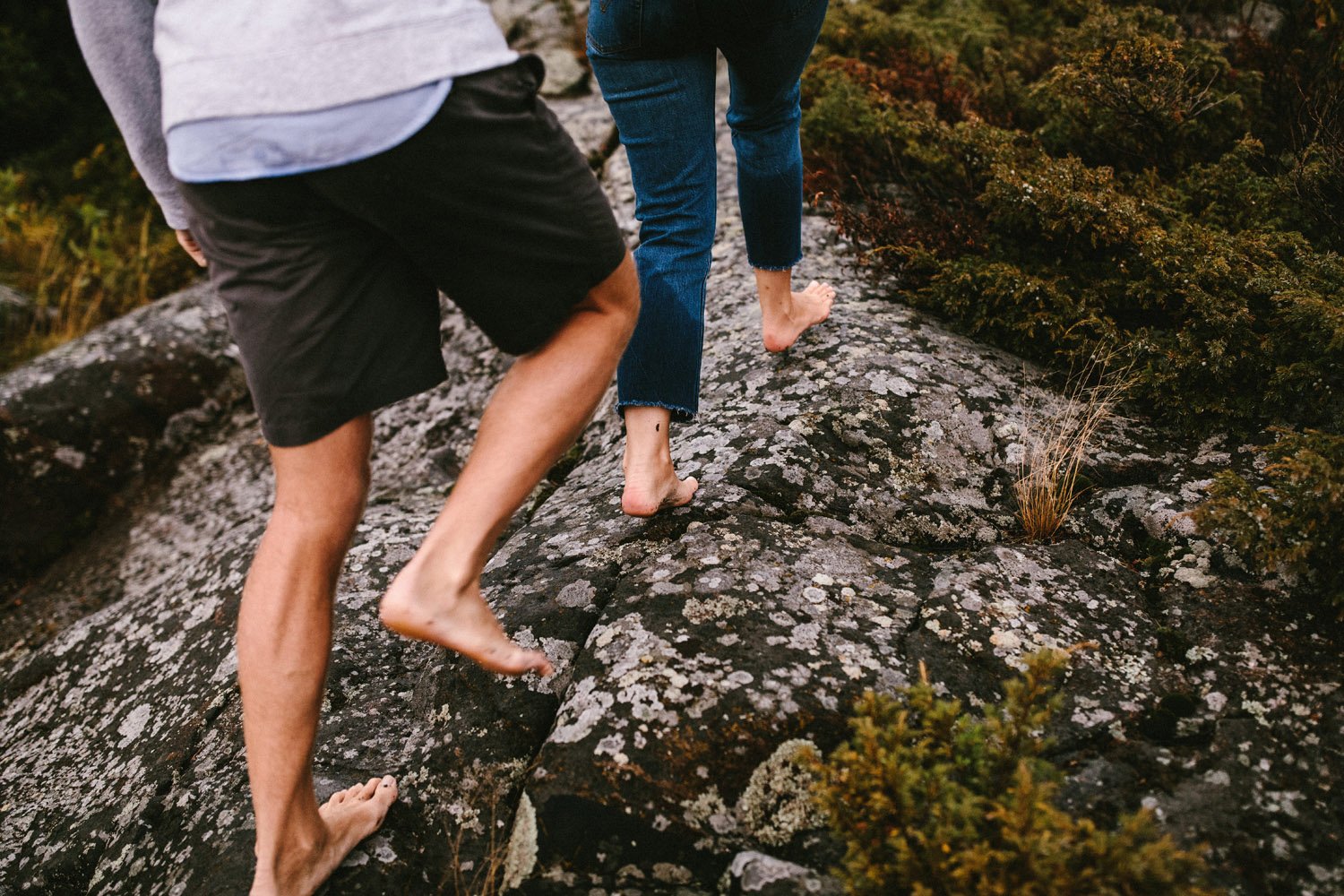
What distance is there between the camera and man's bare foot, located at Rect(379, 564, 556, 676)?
148cm

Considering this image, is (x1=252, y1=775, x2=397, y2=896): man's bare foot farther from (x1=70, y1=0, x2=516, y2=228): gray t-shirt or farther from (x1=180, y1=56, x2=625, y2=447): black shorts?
(x1=70, y1=0, x2=516, y2=228): gray t-shirt

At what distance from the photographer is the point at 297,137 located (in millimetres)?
1230

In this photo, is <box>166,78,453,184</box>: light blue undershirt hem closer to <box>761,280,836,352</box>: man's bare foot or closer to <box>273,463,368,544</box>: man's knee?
<box>273,463,368,544</box>: man's knee

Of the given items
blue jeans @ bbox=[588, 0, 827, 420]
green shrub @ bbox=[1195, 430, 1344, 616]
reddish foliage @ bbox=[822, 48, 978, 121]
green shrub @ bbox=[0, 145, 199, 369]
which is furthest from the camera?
green shrub @ bbox=[0, 145, 199, 369]

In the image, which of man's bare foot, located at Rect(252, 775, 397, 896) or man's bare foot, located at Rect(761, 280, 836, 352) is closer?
man's bare foot, located at Rect(252, 775, 397, 896)

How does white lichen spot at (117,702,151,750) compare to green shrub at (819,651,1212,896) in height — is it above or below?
below

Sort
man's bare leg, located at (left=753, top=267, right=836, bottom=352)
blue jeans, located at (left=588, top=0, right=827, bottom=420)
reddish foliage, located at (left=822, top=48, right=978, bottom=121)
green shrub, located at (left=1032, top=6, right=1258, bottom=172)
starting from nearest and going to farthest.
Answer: blue jeans, located at (left=588, top=0, right=827, bottom=420)
man's bare leg, located at (left=753, top=267, right=836, bottom=352)
green shrub, located at (left=1032, top=6, right=1258, bottom=172)
reddish foliage, located at (left=822, top=48, right=978, bottom=121)

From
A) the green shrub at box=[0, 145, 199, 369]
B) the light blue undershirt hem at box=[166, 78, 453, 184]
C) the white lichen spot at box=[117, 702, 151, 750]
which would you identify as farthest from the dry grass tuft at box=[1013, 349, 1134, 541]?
the green shrub at box=[0, 145, 199, 369]

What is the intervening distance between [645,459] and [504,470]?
27.3 inches

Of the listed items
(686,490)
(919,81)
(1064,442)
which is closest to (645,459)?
(686,490)

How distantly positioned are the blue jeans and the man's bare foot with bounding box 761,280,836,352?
0.59 metres

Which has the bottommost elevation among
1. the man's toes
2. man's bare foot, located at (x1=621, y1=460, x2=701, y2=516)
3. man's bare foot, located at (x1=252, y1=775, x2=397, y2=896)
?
man's bare foot, located at (x1=252, y1=775, x2=397, y2=896)

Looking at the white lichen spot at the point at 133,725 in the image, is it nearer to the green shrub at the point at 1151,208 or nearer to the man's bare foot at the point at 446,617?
the man's bare foot at the point at 446,617

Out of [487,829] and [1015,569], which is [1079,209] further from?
[487,829]
